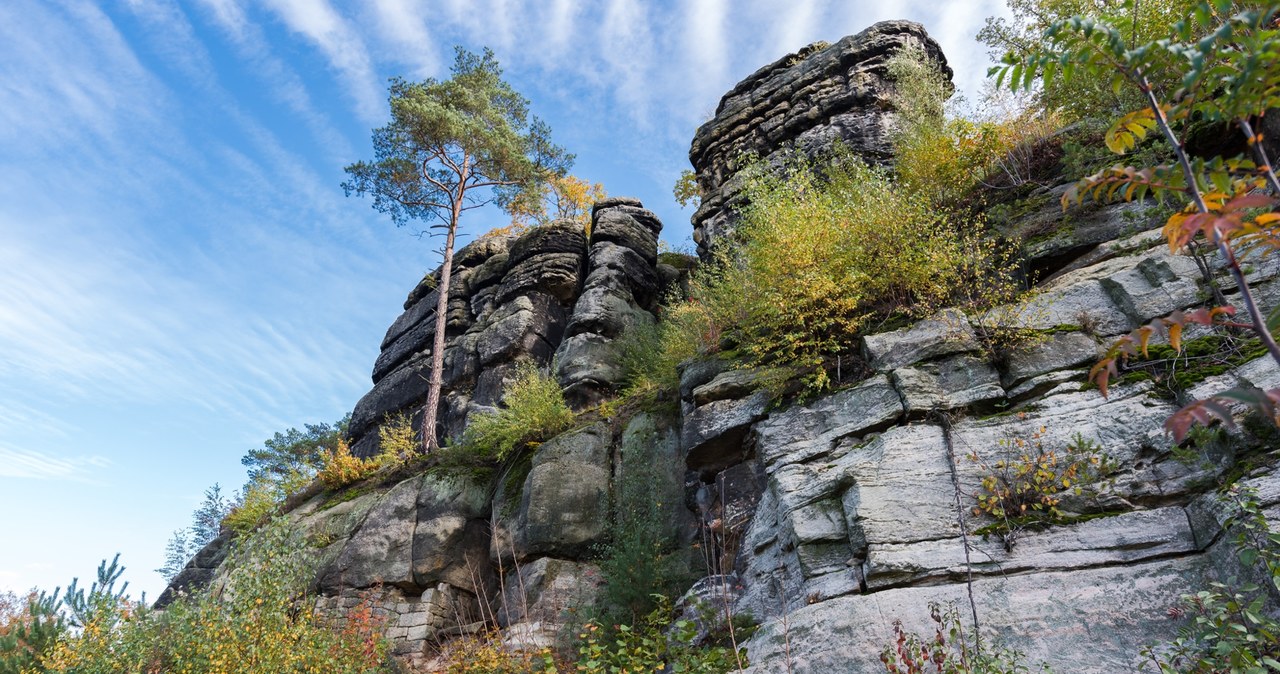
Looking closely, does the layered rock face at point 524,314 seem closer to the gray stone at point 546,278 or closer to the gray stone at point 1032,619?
the gray stone at point 546,278

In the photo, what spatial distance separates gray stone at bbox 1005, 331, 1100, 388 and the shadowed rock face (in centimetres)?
830

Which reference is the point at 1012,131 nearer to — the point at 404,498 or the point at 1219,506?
the point at 1219,506

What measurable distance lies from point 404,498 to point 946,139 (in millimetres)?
10992

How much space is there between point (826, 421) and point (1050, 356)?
2.27 meters

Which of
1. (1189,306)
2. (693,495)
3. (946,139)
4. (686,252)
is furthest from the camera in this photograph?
(686,252)

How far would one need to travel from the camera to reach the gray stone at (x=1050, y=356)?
662cm

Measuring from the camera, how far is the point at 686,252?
21922 millimetres

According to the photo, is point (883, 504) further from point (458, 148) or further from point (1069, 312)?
point (458, 148)

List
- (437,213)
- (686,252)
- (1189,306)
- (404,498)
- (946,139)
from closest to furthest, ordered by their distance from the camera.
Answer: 1. (1189,306)
2. (946,139)
3. (404,498)
4. (437,213)
5. (686,252)

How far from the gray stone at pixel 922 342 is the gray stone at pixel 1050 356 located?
0.45 meters

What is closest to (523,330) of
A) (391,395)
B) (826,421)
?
(391,395)

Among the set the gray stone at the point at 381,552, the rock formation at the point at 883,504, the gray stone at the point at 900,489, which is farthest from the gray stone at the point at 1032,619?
the gray stone at the point at 381,552

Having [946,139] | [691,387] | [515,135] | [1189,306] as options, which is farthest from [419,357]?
[1189,306]

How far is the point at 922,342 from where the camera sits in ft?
25.0
